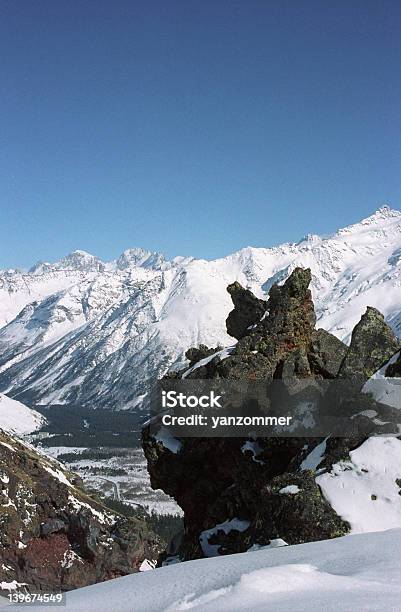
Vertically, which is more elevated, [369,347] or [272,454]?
[369,347]

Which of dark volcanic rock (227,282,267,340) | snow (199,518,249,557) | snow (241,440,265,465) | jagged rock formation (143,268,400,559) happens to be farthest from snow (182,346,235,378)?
snow (199,518,249,557)

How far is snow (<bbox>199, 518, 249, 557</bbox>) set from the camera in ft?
113

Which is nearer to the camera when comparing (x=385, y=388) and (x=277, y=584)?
(x=277, y=584)

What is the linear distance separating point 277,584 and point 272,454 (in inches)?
988

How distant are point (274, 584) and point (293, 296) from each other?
120 ft

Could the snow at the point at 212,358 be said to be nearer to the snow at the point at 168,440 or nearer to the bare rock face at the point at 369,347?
the snow at the point at 168,440

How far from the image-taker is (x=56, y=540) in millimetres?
102688

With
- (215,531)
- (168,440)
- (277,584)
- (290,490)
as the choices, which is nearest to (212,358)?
(168,440)

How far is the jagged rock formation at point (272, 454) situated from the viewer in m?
26.2

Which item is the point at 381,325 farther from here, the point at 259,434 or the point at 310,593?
the point at 310,593

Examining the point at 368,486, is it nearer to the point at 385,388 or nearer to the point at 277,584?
the point at 385,388

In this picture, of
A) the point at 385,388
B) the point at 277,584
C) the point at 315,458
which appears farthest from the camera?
the point at 385,388

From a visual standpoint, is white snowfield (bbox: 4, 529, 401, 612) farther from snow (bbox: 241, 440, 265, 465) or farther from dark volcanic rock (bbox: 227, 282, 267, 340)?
dark volcanic rock (bbox: 227, 282, 267, 340)

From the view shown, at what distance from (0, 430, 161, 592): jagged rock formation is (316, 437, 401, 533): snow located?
3168 inches
